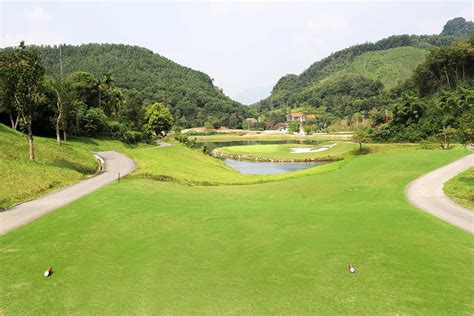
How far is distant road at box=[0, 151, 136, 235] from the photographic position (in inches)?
738

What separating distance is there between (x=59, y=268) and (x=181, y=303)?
16.0 feet

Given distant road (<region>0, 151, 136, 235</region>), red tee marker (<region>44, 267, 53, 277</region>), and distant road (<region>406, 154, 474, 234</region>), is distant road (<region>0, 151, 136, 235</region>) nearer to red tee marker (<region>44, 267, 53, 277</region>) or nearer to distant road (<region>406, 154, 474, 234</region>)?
red tee marker (<region>44, 267, 53, 277</region>)

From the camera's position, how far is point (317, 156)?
87.9m

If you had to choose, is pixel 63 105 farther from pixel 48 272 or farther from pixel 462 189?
pixel 462 189

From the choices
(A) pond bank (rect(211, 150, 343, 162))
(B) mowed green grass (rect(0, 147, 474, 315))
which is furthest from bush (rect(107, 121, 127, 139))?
(B) mowed green grass (rect(0, 147, 474, 315))

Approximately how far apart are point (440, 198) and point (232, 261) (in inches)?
770

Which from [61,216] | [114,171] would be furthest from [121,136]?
[61,216]

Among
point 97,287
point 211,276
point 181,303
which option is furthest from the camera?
point 211,276

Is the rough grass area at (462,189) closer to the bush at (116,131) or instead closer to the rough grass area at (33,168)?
the rough grass area at (33,168)

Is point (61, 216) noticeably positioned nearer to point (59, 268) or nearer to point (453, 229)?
point (59, 268)

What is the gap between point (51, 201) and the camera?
2328 centimetres

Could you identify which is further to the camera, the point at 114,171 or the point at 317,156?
the point at 317,156

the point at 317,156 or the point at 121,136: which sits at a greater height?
the point at 121,136

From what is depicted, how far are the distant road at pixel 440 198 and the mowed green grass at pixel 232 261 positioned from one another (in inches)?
58.5
